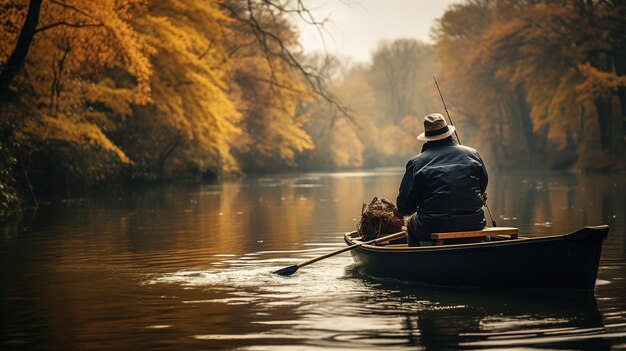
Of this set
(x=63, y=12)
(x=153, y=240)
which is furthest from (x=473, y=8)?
(x=153, y=240)

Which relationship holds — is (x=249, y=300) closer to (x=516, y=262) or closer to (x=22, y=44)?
(x=516, y=262)

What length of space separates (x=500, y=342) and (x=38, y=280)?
6287mm

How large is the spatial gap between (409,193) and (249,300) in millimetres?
2046

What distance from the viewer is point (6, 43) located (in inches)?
843

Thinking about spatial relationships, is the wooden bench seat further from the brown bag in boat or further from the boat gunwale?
the brown bag in boat

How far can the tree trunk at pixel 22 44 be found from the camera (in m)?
20.0

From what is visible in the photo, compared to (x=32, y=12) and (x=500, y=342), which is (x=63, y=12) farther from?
(x=500, y=342)

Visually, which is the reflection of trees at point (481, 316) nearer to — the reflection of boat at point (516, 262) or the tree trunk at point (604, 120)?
the reflection of boat at point (516, 262)

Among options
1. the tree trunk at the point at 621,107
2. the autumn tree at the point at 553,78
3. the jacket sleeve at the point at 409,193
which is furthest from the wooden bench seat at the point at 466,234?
the tree trunk at the point at 621,107

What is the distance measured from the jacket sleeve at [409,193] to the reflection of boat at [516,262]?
454 millimetres

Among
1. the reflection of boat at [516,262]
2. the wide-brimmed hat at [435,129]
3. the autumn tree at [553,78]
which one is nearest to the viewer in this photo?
the reflection of boat at [516,262]

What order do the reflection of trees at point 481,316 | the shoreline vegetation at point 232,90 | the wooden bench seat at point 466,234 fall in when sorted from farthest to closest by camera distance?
the shoreline vegetation at point 232,90 → the wooden bench seat at point 466,234 → the reflection of trees at point 481,316

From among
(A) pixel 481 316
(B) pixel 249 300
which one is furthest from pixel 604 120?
(A) pixel 481 316

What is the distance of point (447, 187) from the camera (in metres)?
10.2
